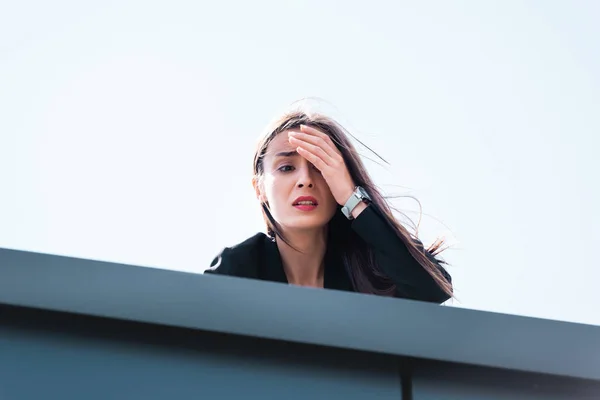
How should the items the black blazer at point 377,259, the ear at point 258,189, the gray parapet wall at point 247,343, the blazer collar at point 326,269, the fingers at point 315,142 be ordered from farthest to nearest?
1. the ear at point 258,189
2. the blazer collar at point 326,269
3. the fingers at point 315,142
4. the black blazer at point 377,259
5. the gray parapet wall at point 247,343

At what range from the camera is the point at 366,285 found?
11.2ft

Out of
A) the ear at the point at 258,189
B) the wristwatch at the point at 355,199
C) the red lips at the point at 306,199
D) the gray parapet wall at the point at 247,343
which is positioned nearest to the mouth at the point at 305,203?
the red lips at the point at 306,199

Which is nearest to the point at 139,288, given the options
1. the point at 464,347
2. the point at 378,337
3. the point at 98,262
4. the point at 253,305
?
the point at 98,262

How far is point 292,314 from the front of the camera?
58.4 inches

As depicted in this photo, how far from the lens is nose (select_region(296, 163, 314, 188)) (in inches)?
132

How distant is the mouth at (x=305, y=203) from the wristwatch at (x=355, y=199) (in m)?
0.12

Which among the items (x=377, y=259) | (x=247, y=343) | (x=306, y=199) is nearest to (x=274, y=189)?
(x=306, y=199)

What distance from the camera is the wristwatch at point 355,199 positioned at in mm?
3369

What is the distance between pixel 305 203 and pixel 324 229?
0.24 metres

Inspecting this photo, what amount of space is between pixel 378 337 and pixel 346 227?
2096 mm

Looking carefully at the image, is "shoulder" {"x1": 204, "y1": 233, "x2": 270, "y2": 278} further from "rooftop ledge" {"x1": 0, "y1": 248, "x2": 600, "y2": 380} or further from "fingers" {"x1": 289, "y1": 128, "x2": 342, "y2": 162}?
"rooftop ledge" {"x1": 0, "y1": 248, "x2": 600, "y2": 380}

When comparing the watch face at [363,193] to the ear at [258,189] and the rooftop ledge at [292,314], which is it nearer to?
the ear at [258,189]

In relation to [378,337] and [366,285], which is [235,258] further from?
[378,337]

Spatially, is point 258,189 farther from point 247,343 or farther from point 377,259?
point 247,343
